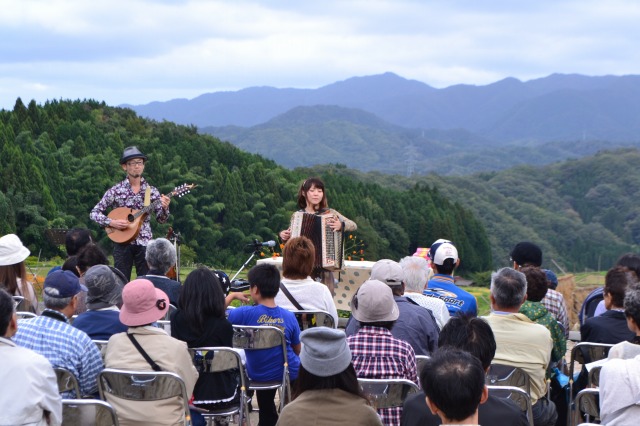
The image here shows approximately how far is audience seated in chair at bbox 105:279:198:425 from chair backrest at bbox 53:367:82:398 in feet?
0.58

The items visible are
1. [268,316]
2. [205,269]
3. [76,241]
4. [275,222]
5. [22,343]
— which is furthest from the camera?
[275,222]

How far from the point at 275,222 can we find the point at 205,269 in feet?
89.1

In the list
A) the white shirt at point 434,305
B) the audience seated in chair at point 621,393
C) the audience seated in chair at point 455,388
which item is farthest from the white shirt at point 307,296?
the audience seated in chair at point 455,388

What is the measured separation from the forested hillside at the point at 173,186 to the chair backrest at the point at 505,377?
10371 millimetres

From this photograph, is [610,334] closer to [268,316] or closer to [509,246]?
[268,316]

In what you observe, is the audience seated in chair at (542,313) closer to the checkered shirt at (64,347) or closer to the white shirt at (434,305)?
the white shirt at (434,305)

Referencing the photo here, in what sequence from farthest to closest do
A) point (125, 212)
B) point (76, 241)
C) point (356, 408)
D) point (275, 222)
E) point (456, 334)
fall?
point (275, 222)
point (125, 212)
point (76, 241)
point (456, 334)
point (356, 408)

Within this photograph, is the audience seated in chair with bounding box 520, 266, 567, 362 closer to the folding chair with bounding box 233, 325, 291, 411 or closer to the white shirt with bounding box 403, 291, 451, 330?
the white shirt with bounding box 403, 291, 451, 330

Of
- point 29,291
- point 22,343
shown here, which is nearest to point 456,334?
point 22,343

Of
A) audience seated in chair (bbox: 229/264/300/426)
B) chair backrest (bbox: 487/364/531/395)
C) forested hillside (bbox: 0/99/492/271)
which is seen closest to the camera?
chair backrest (bbox: 487/364/531/395)

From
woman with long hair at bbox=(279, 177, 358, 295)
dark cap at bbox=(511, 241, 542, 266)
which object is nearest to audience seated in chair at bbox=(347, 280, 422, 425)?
dark cap at bbox=(511, 241, 542, 266)

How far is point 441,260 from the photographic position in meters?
5.80

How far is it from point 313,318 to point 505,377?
1435mm

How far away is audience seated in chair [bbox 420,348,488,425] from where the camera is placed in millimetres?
2746
